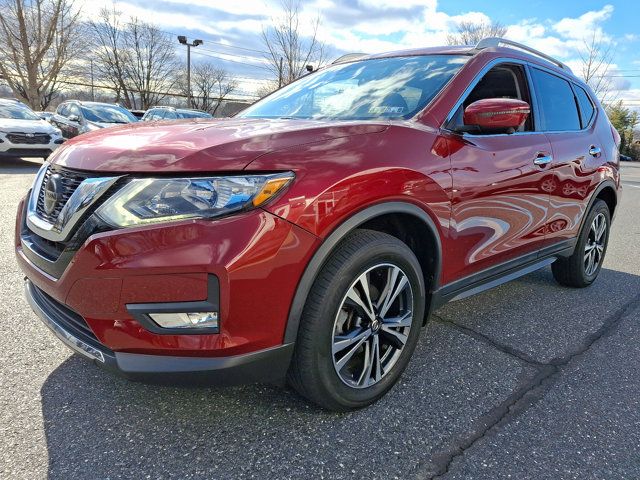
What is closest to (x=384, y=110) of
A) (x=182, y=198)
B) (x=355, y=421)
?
(x=182, y=198)

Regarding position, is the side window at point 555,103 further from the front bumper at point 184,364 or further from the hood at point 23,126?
the hood at point 23,126

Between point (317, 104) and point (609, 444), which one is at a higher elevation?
point (317, 104)

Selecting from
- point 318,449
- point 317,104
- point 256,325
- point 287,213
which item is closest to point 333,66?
point 317,104

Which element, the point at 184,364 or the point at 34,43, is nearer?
the point at 184,364

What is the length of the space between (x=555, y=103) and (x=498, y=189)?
55.0 inches

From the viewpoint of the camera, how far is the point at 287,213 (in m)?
1.74

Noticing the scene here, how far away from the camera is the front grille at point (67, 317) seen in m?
1.87

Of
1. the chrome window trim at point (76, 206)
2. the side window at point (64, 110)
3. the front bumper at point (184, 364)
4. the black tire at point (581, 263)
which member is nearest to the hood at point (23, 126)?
the side window at point (64, 110)

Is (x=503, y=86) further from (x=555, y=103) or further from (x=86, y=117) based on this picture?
(x=86, y=117)

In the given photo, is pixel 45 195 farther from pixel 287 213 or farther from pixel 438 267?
pixel 438 267

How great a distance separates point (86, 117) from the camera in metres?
13.0

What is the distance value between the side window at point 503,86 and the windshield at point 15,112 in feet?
39.3

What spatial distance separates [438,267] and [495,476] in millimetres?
999

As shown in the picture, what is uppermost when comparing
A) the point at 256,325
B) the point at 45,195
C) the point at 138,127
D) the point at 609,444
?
the point at 138,127
